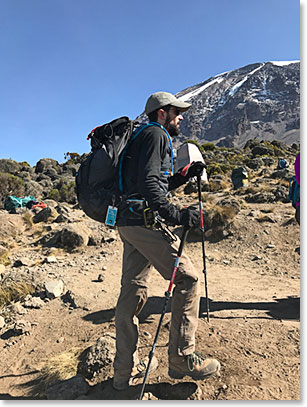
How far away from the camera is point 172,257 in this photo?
2.26m

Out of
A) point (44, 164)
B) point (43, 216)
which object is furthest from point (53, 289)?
point (44, 164)

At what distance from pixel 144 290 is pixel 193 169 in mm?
1164

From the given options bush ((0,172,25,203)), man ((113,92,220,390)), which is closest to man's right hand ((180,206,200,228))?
man ((113,92,220,390))

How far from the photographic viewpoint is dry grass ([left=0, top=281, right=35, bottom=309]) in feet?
15.5

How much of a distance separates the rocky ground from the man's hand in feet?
5.79

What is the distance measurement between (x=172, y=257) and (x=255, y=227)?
6509 millimetres

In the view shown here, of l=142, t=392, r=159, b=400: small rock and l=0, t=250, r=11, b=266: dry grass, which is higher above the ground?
l=0, t=250, r=11, b=266: dry grass

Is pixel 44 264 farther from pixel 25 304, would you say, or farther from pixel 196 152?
pixel 196 152

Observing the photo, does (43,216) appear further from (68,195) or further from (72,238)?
(68,195)

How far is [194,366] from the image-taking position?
2266 mm

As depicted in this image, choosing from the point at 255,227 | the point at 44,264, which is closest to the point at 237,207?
the point at 255,227

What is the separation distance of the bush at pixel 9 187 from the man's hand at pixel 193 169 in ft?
50.0

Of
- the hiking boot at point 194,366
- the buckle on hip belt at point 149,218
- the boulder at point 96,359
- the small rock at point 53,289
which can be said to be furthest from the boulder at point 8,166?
the hiking boot at point 194,366

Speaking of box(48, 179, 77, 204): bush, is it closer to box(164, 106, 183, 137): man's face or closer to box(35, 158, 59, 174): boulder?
box(35, 158, 59, 174): boulder
